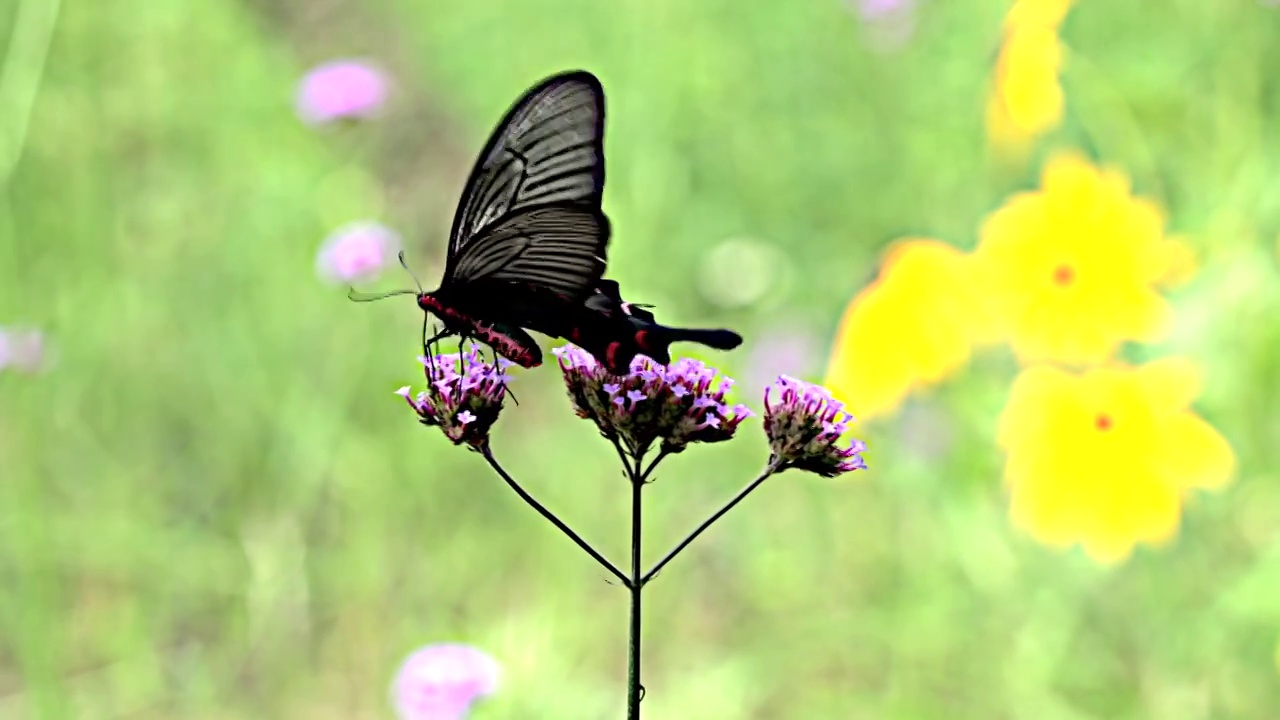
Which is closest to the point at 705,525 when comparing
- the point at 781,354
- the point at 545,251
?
the point at 545,251

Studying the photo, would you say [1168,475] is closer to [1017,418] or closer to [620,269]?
[1017,418]

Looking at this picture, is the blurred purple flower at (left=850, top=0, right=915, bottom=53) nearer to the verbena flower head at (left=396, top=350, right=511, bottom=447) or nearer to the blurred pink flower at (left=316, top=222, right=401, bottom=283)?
the blurred pink flower at (left=316, top=222, right=401, bottom=283)

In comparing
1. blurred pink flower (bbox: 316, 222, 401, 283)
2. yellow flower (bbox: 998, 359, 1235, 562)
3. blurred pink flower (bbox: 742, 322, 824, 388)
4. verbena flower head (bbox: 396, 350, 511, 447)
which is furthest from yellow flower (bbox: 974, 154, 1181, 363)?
verbena flower head (bbox: 396, 350, 511, 447)

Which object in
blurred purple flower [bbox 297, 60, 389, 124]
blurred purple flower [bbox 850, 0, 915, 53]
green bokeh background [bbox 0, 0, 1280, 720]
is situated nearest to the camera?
green bokeh background [bbox 0, 0, 1280, 720]

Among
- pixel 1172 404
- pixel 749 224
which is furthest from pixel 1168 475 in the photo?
pixel 749 224

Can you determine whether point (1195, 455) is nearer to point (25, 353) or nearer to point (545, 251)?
point (545, 251)
